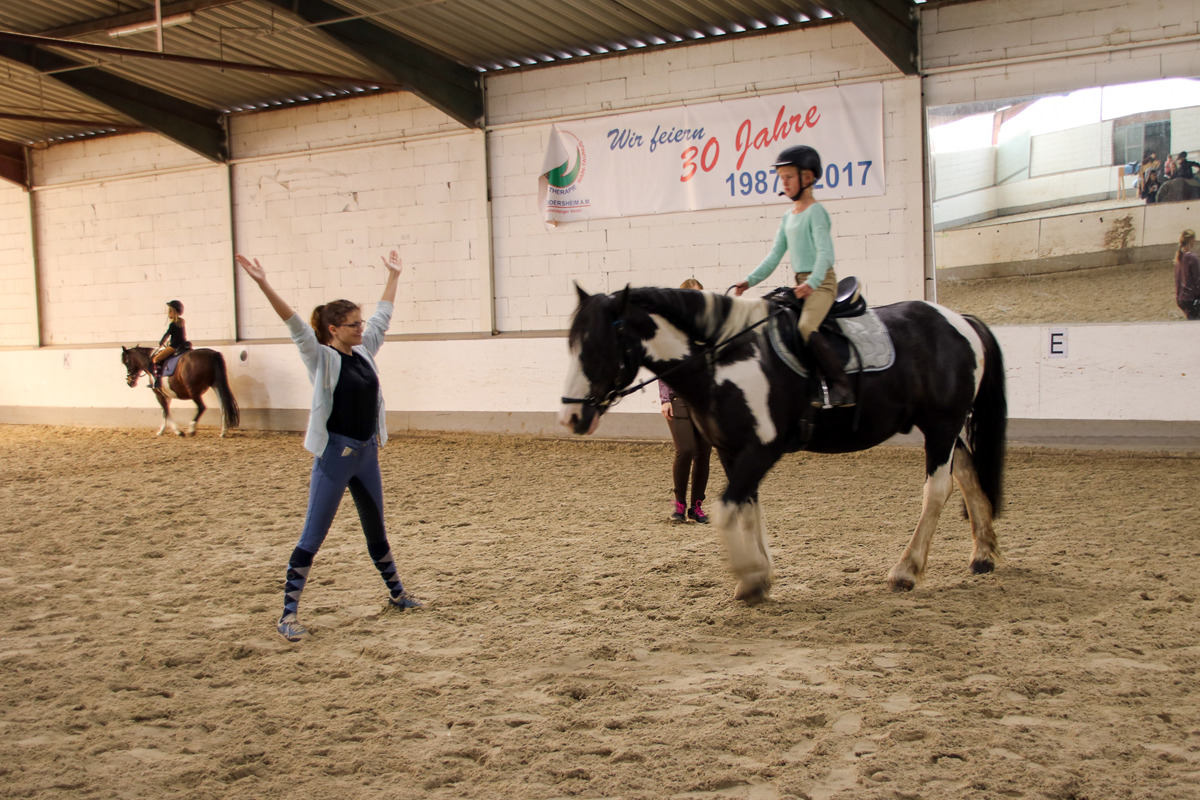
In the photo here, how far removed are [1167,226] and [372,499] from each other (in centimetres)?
770

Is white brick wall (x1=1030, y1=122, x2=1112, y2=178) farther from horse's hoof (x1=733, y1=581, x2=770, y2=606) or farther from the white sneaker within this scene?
the white sneaker

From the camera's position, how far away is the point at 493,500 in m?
7.16

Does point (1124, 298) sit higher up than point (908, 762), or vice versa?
point (1124, 298)

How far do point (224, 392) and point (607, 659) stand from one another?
981 cm

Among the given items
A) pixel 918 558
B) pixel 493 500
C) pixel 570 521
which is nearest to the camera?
pixel 918 558

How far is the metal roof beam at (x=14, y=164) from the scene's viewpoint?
48.4ft

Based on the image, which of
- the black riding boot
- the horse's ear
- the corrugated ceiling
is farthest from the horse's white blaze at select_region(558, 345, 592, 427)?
the corrugated ceiling

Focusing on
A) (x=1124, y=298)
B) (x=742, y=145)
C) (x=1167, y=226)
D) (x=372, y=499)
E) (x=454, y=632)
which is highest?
(x=742, y=145)

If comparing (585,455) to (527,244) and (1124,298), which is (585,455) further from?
(1124,298)

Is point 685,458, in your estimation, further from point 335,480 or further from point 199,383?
point 199,383

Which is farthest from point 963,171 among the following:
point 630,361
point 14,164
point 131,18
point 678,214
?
point 14,164

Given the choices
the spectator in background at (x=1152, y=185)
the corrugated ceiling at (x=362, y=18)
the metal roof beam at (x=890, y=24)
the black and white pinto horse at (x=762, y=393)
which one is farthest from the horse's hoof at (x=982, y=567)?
the corrugated ceiling at (x=362, y=18)

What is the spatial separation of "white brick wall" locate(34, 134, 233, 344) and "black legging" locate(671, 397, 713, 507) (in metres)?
9.50

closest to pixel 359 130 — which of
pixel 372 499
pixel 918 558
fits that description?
pixel 372 499
